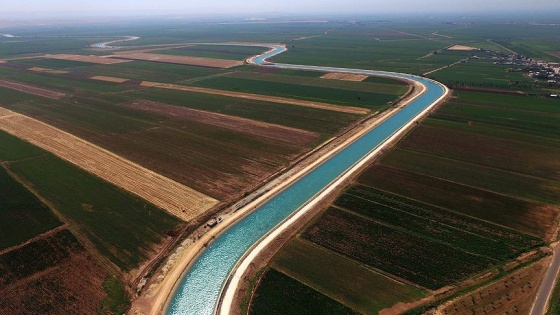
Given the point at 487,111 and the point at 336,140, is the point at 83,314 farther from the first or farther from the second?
the point at 487,111

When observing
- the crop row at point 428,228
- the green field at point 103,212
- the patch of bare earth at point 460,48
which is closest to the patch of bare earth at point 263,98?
the crop row at point 428,228

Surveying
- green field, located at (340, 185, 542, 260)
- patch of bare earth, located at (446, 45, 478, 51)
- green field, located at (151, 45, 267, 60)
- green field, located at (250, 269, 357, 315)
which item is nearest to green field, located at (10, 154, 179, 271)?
green field, located at (250, 269, 357, 315)

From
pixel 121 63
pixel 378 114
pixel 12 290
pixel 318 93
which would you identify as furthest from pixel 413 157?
pixel 121 63

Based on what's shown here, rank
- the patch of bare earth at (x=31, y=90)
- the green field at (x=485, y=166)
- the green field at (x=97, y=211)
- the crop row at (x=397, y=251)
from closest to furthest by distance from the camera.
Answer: the crop row at (x=397, y=251) → the green field at (x=97, y=211) → the green field at (x=485, y=166) → the patch of bare earth at (x=31, y=90)

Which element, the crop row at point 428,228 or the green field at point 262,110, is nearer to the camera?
the crop row at point 428,228

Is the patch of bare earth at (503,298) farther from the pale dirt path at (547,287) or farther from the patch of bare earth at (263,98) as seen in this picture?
the patch of bare earth at (263,98)

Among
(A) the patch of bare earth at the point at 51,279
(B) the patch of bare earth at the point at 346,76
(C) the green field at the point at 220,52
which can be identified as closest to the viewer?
(A) the patch of bare earth at the point at 51,279
